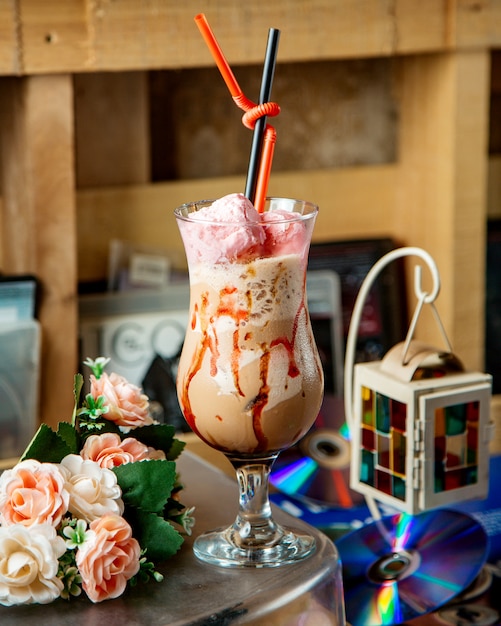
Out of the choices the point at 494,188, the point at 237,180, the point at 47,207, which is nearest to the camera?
the point at 47,207

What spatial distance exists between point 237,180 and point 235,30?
42cm

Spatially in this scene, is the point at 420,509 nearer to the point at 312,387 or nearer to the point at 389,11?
the point at 312,387

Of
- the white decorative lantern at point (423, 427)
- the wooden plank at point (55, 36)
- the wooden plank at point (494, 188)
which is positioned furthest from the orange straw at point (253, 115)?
the wooden plank at point (494, 188)

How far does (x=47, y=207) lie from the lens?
1.59 metres

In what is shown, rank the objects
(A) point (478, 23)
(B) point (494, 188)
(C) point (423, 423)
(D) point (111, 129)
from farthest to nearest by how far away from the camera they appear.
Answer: (B) point (494, 188)
(D) point (111, 129)
(A) point (478, 23)
(C) point (423, 423)

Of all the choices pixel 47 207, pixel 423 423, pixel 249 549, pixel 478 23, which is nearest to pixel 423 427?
pixel 423 423

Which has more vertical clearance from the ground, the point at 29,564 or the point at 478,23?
the point at 478,23

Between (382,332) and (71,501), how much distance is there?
4.36 feet

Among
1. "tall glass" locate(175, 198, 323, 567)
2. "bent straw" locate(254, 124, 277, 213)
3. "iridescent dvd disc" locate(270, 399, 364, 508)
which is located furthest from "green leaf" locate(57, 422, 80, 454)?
"iridescent dvd disc" locate(270, 399, 364, 508)

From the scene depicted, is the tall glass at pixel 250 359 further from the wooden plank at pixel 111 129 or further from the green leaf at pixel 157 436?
the wooden plank at pixel 111 129

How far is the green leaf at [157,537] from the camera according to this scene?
0.82 m

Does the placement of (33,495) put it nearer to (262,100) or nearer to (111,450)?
(111,450)

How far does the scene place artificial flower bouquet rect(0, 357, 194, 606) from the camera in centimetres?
76

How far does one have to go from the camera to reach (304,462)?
1.63 m
